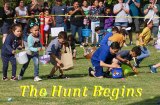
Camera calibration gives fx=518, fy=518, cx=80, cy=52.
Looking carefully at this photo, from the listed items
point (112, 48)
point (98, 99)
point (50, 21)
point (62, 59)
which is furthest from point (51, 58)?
point (50, 21)

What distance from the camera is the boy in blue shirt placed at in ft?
40.1

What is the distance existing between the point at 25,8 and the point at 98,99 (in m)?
10.8

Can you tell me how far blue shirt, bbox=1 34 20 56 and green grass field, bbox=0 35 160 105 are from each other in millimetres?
679

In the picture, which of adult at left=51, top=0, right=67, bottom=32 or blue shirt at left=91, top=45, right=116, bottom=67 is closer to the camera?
blue shirt at left=91, top=45, right=116, bottom=67

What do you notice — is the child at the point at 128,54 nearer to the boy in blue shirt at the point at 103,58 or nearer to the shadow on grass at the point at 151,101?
the boy in blue shirt at the point at 103,58

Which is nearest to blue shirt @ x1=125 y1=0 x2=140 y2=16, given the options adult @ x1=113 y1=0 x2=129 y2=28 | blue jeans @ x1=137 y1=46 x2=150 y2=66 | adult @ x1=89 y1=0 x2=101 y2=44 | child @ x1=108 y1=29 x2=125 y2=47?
adult @ x1=113 y1=0 x2=129 y2=28

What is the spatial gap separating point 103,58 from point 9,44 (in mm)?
2293

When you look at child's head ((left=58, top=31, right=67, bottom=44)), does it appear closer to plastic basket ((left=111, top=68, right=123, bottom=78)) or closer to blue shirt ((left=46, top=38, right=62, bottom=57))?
blue shirt ((left=46, top=38, right=62, bottom=57))

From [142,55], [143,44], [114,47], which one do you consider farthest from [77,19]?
[114,47]

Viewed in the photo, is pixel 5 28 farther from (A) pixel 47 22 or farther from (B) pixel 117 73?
(B) pixel 117 73

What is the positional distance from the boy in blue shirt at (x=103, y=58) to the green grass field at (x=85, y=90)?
281mm

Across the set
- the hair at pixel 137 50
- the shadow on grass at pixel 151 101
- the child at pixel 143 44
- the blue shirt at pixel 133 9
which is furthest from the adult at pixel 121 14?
the shadow on grass at pixel 151 101

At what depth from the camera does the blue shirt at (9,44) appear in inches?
465

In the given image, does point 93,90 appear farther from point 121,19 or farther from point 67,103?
point 121,19
